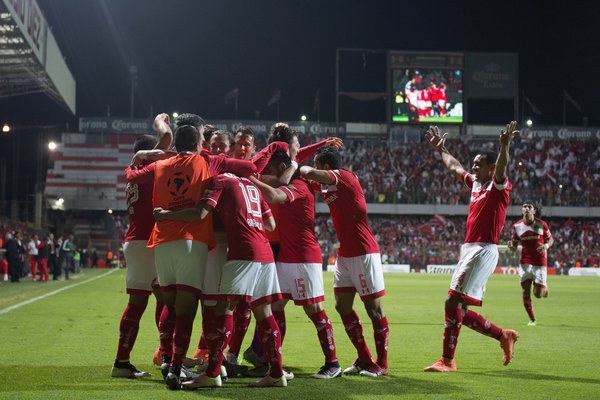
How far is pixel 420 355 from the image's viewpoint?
1080 cm

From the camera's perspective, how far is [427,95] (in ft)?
177

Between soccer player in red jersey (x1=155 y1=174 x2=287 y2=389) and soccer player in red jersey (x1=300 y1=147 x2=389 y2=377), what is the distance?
1.26 metres

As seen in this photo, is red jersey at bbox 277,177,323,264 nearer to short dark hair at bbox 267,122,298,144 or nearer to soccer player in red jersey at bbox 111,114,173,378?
short dark hair at bbox 267,122,298,144

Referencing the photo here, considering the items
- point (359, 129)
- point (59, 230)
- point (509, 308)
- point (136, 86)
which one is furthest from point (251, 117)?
point (509, 308)

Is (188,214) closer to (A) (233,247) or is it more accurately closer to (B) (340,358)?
(A) (233,247)

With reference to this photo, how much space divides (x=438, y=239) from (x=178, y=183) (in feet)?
174

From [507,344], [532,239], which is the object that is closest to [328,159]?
[507,344]

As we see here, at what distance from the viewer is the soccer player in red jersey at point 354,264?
892cm

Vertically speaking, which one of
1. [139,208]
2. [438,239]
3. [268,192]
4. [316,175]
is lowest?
[438,239]

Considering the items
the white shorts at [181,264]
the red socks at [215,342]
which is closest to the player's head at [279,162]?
the white shorts at [181,264]

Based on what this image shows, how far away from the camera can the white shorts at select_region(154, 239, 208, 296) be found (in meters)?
7.52

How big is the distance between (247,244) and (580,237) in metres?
56.9

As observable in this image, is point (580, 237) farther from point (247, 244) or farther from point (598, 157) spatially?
point (247, 244)

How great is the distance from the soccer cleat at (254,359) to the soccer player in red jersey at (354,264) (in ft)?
3.21
